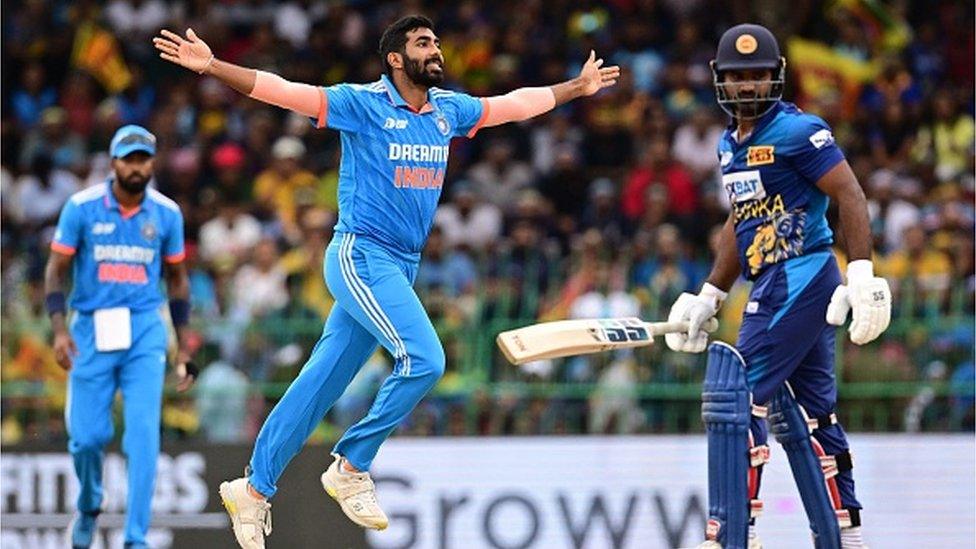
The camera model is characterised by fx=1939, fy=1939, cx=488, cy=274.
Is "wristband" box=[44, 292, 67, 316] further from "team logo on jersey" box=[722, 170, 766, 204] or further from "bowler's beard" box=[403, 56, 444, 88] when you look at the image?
"team logo on jersey" box=[722, 170, 766, 204]

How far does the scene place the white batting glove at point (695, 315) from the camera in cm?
948

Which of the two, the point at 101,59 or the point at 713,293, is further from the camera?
the point at 101,59

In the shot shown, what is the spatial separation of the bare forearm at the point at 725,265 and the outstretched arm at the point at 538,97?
0.99m

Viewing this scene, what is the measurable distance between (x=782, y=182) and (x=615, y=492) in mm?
4505

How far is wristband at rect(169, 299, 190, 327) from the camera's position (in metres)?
11.9

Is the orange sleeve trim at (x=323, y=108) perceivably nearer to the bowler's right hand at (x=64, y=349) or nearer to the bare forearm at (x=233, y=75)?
the bare forearm at (x=233, y=75)

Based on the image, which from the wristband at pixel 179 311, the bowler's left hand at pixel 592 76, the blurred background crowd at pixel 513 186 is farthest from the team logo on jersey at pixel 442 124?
the blurred background crowd at pixel 513 186

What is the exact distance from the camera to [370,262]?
909 cm

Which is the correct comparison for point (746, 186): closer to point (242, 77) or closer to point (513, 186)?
point (242, 77)

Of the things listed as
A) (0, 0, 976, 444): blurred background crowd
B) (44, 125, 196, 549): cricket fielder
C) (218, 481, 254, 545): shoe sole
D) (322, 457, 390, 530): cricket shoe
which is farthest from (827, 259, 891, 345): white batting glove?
(0, 0, 976, 444): blurred background crowd

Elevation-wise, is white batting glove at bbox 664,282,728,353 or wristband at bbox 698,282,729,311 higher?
wristband at bbox 698,282,729,311

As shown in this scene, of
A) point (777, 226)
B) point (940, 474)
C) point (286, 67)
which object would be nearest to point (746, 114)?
point (777, 226)

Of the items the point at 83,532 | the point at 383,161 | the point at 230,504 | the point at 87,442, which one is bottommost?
the point at 83,532

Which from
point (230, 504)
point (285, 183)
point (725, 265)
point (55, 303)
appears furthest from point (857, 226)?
point (285, 183)
